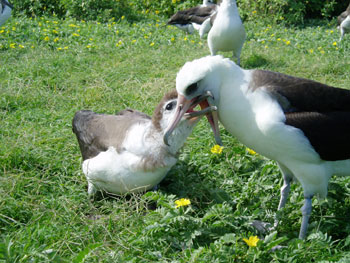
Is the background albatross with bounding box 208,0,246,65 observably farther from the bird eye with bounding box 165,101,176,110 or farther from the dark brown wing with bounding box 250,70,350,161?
the dark brown wing with bounding box 250,70,350,161

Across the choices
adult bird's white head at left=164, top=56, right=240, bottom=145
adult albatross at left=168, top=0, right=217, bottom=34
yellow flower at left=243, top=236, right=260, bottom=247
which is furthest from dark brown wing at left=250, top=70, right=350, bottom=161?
adult albatross at left=168, top=0, right=217, bottom=34

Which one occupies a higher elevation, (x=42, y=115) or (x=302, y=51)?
(x=42, y=115)

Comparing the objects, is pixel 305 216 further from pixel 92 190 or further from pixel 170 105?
pixel 92 190

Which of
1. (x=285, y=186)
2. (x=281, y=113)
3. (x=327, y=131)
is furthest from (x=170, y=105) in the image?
(x=327, y=131)

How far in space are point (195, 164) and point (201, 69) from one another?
4.34 feet

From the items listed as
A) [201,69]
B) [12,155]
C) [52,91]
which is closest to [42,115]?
[52,91]

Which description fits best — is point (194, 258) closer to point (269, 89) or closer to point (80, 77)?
point (269, 89)

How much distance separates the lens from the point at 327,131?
2.75 m

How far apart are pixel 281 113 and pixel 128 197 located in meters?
1.48

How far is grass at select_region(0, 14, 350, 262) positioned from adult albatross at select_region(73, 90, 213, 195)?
0.12 m

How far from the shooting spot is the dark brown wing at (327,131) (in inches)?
107

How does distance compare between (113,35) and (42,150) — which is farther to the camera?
(113,35)

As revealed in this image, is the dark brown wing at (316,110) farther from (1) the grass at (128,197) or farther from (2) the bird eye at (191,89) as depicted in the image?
(1) the grass at (128,197)

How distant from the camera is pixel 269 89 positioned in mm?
2732
